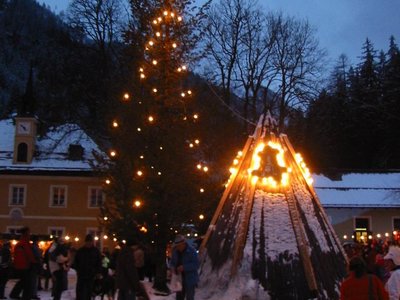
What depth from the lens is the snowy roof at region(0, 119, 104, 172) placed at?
38.6 m

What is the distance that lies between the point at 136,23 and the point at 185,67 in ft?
8.96

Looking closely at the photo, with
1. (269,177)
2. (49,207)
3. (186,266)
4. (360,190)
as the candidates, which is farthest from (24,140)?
(186,266)

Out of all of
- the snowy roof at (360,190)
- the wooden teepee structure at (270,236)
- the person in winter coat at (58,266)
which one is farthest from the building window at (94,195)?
the wooden teepee structure at (270,236)

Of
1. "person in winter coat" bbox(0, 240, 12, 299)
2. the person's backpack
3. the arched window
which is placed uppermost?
the arched window

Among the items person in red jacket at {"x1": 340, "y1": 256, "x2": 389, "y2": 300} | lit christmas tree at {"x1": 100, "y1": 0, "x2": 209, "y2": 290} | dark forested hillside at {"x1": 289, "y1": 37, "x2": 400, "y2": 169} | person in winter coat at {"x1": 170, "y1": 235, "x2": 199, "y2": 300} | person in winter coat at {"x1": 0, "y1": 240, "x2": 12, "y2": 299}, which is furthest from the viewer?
dark forested hillside at {"x1": 289, "y1": 37, "x2": 400, "y2": 169}

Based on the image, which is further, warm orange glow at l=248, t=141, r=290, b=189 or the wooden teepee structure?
warm orange glow at l=248, t=141, r=290, b=189

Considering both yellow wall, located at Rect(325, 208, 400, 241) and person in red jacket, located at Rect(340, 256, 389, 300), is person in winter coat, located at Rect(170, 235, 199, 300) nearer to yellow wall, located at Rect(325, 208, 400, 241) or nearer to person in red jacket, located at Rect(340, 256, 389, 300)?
person in red jacket, located at Rect(340, 256, 389, 300)

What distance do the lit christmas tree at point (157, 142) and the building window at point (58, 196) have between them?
16.8 meters

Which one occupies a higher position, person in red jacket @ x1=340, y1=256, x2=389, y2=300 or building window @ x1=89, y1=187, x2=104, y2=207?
building window @ x1=89, y1=187, x2=104, y2=207

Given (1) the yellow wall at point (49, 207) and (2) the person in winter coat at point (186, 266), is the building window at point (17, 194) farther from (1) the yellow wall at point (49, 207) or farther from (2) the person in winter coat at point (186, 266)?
(2) the person in winter coat at point (186, 266)

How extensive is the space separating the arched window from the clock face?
102cm

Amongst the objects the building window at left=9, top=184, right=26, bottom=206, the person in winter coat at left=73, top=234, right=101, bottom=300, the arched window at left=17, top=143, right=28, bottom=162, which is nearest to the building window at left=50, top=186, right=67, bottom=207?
the building window at left=9, top=184, right=26, bottom=206

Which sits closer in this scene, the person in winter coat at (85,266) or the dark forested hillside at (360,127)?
the person in winter coat at (85,266)

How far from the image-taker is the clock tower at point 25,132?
3875 cm
